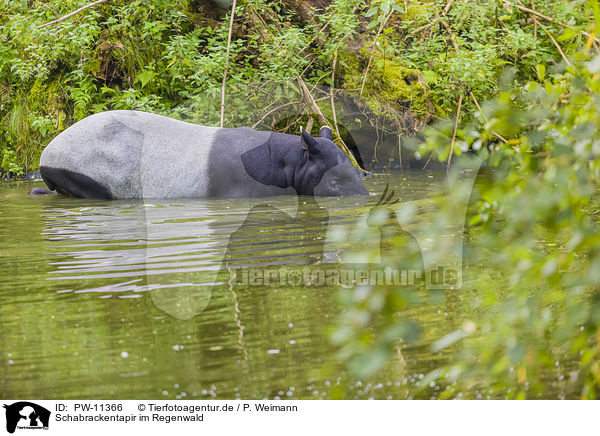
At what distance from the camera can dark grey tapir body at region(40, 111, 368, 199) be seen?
305 inches

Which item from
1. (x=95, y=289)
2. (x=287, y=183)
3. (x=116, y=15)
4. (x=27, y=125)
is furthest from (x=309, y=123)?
(x=95, y=289)

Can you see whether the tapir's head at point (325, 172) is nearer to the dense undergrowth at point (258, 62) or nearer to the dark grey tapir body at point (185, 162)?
the dark grey tapir body at point (185, 162)

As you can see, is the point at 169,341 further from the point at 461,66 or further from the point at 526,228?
the point at 461,66

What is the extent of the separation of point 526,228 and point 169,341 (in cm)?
186

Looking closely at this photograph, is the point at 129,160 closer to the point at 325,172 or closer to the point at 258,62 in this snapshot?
Answer: the point at 325,172

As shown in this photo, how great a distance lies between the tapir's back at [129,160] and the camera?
7.92 metres

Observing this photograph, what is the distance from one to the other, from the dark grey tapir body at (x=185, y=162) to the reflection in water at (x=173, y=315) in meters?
2.00
